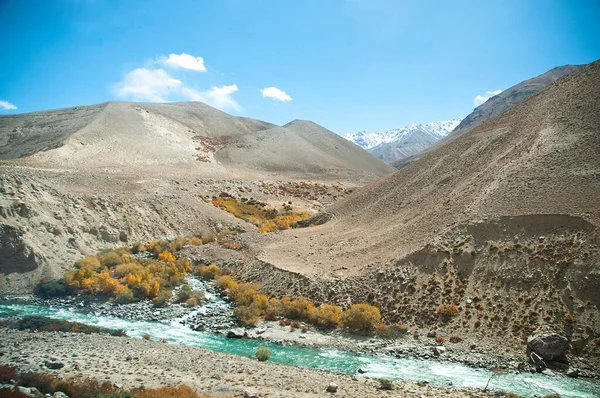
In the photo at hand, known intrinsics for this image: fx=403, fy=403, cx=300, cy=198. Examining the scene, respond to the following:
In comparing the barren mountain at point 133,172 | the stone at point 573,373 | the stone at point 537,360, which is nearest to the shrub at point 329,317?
the stone at point 537,360

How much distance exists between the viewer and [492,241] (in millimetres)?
26703

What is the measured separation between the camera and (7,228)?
28.6m

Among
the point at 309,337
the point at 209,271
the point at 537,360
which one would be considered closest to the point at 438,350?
the point at 537,360

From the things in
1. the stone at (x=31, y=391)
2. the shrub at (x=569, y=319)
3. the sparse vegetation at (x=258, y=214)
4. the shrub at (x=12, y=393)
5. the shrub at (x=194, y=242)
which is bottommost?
the stone at (x=31, y=391)

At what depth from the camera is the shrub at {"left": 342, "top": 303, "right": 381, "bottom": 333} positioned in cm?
2373

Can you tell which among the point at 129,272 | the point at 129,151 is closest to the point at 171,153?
the point at 129,151

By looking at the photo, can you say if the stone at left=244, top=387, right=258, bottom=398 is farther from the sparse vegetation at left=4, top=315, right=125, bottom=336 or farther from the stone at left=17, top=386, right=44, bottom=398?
the sparse vegetation at left=4, top=315, right=125, bottom=336

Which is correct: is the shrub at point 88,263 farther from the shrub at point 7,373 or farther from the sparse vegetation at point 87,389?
the sparse vegetation at point 87,389

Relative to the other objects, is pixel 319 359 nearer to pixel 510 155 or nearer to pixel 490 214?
pixel 490 214

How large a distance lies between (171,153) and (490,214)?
2720 inches

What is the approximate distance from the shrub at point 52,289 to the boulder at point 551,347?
28.2 meters

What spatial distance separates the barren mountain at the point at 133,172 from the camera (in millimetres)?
31797

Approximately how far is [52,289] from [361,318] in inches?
812

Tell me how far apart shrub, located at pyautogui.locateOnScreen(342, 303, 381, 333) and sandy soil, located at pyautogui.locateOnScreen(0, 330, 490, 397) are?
617 centimetres
